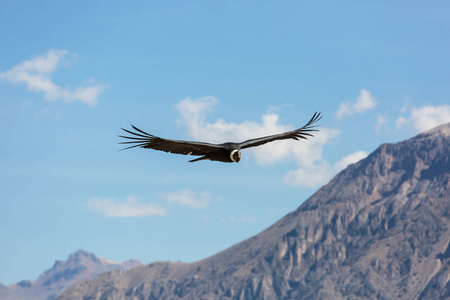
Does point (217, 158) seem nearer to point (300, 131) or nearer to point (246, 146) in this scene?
point (246, 146)

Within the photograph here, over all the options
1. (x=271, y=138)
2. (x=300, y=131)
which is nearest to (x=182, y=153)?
(x=271, y=138)

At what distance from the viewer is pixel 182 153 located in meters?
24.3

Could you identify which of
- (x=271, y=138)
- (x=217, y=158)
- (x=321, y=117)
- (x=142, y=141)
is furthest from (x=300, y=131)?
(x=142, y=141)

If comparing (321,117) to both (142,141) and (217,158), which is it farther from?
(142,141)

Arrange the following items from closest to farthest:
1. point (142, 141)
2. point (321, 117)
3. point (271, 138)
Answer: point (142, 141) < point (271, 138) < point (321, 117)

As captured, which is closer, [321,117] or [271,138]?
[271,138]

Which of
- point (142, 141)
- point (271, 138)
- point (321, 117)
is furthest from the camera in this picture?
point (321, 117)

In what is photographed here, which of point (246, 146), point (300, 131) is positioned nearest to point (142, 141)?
point (246, 146)

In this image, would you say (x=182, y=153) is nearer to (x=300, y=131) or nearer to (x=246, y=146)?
(x=246, y=146)

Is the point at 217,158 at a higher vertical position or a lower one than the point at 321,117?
lower

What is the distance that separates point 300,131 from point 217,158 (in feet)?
20.4

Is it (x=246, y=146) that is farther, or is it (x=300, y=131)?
(x=300, y=131)

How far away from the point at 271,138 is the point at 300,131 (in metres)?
3.27

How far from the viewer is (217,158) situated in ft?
79.4
